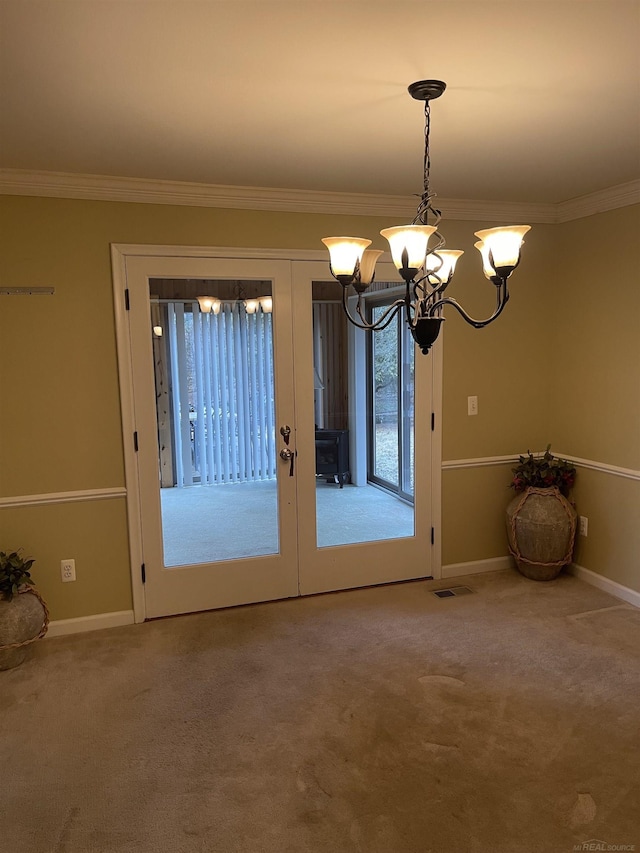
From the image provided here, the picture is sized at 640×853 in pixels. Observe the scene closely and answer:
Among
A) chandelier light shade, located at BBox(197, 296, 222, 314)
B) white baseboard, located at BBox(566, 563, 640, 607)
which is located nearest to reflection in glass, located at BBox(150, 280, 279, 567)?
chandelier light shade, located at BBox(197, 296, 222, 314)

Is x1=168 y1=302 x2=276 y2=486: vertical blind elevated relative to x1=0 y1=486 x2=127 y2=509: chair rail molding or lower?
elevated

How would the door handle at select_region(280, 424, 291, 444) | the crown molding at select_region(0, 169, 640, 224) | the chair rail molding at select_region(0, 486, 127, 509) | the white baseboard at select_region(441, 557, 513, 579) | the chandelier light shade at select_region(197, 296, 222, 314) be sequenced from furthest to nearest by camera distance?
1. the white baseboard at select_region(441, 557, 513, 579)
2. the door handle at select_region(280, 424, 291, 444)
3. the chandelier light shade at select_region(197, 296, 222, 314)
4. the chair rail molding at select_region(0, 486, 127, 509)
5. the crown molding at select_region(0, 169, 640, 224)

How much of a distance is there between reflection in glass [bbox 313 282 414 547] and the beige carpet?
1.82ft

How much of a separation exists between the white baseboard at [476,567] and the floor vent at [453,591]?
0.63 ft

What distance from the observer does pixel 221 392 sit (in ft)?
11.8

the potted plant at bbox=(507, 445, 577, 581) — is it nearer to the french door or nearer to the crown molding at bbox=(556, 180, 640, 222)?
the french door

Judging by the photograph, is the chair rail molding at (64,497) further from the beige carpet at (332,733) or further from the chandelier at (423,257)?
the chandelier at (423,257)

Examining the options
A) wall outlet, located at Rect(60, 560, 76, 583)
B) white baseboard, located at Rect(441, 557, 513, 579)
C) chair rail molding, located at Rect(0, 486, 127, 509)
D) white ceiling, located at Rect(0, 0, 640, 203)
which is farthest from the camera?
white baseboard, located at Rect(441, 557, 513, 579)

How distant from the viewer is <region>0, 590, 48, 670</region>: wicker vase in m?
2.95

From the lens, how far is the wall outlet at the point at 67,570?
3395 mm

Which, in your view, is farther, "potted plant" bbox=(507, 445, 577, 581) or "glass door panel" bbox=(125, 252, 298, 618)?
"potted plant" bbox=(507, 445, 577, 581)

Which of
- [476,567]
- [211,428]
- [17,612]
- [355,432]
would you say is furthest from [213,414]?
[476,567]

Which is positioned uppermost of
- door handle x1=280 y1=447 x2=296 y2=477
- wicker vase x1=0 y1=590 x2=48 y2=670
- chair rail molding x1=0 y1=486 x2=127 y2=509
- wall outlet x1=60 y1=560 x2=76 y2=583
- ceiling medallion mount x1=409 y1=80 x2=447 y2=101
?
ceiling medallion mount x1=409 y1=80 x2=447 y2=101

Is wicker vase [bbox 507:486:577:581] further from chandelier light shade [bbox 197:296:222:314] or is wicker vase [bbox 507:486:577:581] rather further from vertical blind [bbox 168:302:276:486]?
chandelier light shade [bbox 197:296:222:314]
